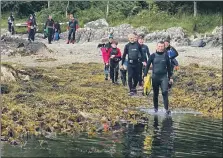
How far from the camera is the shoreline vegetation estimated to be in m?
11.1

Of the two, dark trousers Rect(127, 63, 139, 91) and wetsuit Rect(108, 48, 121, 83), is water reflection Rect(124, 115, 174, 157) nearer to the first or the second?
dark trousers Rect(127, 63, 139, 91)

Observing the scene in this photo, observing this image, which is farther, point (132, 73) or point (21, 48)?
point (21, 48)

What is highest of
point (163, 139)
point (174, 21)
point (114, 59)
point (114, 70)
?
point (174, 21)

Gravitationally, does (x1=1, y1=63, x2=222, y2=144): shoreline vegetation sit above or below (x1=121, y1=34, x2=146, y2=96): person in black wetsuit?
below

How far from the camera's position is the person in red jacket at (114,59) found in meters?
20.0

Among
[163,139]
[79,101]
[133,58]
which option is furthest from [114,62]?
[163,139]

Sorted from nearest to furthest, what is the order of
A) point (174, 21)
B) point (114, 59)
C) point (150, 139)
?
point (150, 139)
point (114, 59)
point (174, 21)

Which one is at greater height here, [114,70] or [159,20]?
[159,20]

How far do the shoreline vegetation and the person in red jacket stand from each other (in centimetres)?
33

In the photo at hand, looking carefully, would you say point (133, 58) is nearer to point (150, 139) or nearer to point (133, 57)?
point (133, 57)

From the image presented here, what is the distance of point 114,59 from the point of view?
20.1 metres

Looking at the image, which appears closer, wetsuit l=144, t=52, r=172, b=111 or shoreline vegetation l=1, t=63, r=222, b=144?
shoreline vegetation l=1, t=63, r=222, b=144

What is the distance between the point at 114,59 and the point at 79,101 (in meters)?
5.67

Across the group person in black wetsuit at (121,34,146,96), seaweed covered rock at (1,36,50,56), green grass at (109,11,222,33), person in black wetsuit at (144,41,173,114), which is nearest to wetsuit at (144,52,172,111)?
person in black wetsuit at (144,41,173,114)
